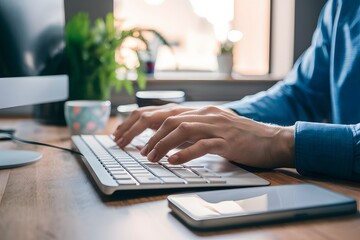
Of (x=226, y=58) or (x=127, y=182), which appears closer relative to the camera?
(x=127, y=182)

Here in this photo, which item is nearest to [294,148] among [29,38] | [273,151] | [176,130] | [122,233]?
[273,151]

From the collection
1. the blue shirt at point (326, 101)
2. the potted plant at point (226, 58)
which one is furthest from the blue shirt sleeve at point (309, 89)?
the potted plant at point (226, 58)

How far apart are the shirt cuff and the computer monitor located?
436mm

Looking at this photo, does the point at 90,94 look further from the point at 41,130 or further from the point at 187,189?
the point at 187,189

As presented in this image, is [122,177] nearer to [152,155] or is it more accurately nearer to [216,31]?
[152,155]

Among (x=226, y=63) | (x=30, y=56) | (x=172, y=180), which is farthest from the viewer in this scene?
(x=226, y=63)

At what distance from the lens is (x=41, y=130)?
1230 millimetres

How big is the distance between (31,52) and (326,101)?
756mm

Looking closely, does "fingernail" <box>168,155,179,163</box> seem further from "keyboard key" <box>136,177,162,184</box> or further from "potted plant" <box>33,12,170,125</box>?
"potted plant" <box>33,12,170,125</box>

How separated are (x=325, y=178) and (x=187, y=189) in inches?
8.6

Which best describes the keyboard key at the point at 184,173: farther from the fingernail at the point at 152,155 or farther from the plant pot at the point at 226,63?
→ the plant pot at the point at 226,63

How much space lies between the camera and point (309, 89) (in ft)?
4.03

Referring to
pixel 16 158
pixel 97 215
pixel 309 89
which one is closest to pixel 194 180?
pixel 97 215

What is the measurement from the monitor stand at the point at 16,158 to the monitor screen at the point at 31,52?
9 cm
